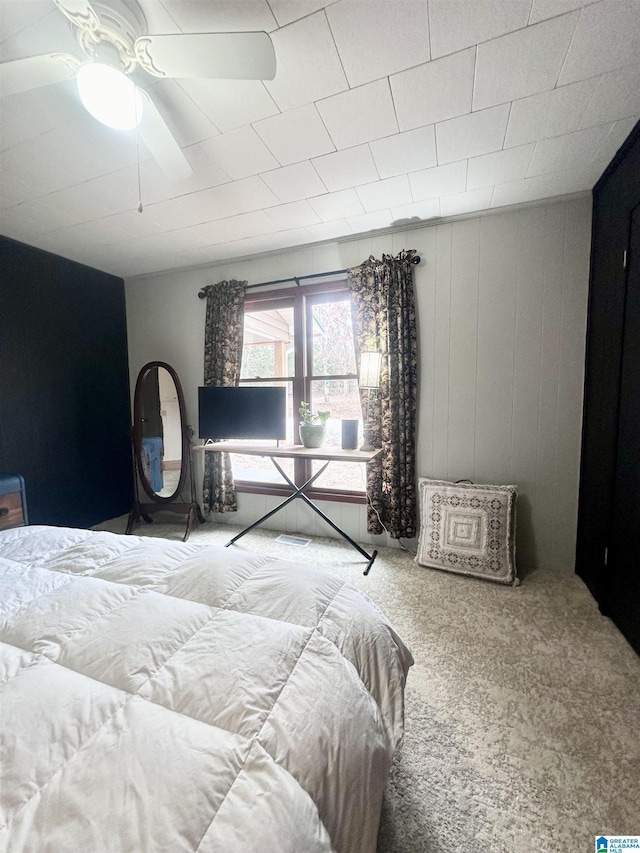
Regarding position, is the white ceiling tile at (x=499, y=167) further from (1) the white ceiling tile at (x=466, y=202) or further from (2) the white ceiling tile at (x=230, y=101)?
(2) the white ceiling tile at (x=230, y=101)

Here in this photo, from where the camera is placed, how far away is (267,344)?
3.28 meters

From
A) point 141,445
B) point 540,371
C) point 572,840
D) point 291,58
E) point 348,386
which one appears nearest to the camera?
point 572,840

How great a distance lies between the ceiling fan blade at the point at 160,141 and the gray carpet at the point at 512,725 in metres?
2.54

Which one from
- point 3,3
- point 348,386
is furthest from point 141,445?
point 3,3

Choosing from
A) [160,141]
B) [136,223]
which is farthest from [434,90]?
[136,223]

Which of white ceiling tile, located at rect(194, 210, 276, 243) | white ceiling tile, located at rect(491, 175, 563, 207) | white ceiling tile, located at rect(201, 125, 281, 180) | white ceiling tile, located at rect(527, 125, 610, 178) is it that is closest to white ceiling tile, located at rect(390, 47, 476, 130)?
white ceiling tile, located at rect(527, 125, 610, 178)

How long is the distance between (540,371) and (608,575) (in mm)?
1301

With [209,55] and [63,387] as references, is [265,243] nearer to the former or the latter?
[209,55]

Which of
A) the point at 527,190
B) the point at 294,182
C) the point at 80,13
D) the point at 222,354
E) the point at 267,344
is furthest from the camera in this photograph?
the point at 267,344

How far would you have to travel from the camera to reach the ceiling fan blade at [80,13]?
97cm

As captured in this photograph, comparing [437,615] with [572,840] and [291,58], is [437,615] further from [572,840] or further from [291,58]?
[291,58]

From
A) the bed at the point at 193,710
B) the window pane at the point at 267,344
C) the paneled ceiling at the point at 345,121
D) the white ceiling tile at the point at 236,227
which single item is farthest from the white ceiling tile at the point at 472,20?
the window pane at the point at 267,344

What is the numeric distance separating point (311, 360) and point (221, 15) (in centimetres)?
207

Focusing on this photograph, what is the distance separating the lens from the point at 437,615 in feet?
6.39
